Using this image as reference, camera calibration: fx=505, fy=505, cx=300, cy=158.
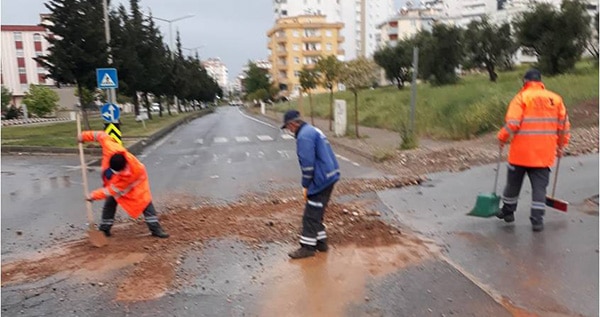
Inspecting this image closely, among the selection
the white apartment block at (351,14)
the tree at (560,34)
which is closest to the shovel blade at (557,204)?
the tree at (560,34)

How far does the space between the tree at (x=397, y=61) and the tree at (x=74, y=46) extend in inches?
948

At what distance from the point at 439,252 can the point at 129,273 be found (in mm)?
3110

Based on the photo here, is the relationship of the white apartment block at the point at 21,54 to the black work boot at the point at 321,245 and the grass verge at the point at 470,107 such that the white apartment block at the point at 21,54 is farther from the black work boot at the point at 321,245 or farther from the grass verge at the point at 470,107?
the black work boot at the point at 321,245

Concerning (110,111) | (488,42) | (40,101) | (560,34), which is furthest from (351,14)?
(110,111)

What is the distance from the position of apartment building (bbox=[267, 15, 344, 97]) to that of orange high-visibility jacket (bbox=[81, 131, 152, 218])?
90.7 m

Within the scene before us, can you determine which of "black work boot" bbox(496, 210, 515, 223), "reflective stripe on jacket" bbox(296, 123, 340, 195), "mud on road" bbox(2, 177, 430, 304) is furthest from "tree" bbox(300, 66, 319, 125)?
"reflective stripe on jacket" bbox(296, 123, 340, 195)

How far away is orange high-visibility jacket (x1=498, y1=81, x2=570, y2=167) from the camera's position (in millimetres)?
5652

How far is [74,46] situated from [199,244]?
15793 millimetres

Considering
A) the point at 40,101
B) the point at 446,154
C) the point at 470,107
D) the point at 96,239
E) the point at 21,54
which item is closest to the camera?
the point at 96,239

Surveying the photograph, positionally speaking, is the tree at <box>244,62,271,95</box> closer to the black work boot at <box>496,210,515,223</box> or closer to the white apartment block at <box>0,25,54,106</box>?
the white apartment block at <box>0,25,54,106</box>

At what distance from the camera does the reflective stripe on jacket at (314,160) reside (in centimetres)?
499

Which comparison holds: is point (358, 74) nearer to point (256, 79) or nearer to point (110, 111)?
point (110, 111)

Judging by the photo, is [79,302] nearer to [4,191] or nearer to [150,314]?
[150,314]

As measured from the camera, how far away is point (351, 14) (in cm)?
11325
